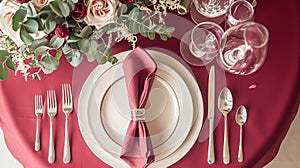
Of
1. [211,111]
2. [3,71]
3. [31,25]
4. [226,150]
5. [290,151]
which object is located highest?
[31,25]

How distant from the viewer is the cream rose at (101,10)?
1105mm

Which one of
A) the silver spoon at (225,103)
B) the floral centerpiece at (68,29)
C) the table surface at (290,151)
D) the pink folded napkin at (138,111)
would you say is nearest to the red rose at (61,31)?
the floral centerpiece at (68,29)

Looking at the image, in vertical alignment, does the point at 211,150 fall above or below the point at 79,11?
below

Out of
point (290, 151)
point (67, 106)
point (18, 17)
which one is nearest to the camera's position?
point (18, 17)

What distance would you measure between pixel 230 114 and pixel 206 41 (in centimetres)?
21

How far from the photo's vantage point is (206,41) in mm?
1304

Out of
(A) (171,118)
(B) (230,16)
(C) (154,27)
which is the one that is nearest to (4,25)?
(C) (154,27)

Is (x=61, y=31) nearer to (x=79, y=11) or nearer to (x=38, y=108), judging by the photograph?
(x=79, y=11)

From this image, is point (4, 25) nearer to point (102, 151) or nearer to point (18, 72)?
point (18, 72)

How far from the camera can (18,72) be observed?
4.31 feet

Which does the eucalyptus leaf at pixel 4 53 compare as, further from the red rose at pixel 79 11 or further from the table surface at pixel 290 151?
the table surface at pixel 290 151

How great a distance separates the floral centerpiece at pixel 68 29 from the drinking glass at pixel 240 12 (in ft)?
0.54

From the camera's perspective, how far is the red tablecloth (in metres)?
1.27

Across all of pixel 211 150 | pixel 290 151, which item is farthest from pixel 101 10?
pixel 290 151
